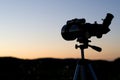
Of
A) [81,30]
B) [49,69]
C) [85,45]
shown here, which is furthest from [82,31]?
[49,69]

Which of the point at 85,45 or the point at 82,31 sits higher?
the point at 82,31

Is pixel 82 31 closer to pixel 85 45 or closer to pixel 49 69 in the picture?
pixel 85 45

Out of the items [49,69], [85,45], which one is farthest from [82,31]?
[49,69]

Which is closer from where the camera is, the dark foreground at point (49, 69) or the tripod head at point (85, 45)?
the tripod head at point (85, 45)

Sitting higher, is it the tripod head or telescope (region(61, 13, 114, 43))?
telescope (region(61, 13, 114, 43))

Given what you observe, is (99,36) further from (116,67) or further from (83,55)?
(116,67)

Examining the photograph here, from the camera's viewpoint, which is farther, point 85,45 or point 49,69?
point 49,69

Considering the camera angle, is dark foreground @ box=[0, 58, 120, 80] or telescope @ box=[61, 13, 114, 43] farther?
dark foreground @ box=[0, 58, 120, 80]

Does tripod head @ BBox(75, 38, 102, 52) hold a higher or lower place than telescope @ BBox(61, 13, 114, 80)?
lower

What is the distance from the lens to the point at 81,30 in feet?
22.5

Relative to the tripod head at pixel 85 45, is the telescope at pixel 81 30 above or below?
above

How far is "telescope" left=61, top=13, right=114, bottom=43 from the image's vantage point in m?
6.89

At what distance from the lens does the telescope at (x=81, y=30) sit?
22.6 ft

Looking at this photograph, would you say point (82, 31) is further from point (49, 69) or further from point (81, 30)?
point (49, 69)
